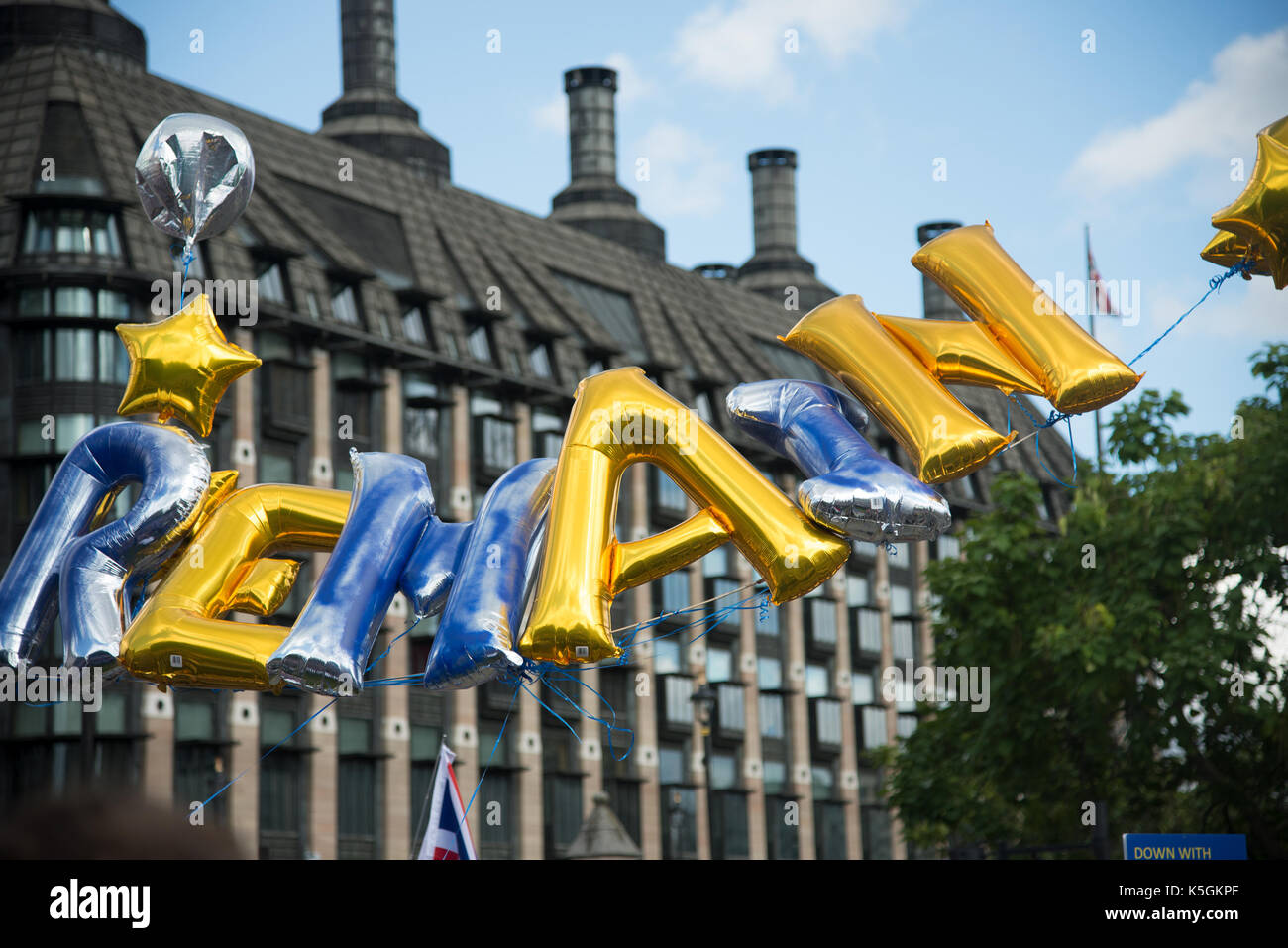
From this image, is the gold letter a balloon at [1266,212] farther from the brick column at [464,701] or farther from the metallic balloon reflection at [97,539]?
the brick column at [464,701]

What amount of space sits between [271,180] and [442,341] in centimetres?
624

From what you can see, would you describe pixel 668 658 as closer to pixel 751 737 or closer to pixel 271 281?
pixel 751 737

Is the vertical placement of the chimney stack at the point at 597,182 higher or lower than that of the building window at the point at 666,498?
higher

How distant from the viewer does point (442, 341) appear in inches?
1913

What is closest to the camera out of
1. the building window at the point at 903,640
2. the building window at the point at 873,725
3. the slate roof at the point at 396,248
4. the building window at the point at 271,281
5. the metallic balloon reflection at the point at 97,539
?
the metallic balloon reflection at the point at 97,539

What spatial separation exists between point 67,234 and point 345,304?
26.1ft

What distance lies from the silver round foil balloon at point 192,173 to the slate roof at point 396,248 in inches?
1178

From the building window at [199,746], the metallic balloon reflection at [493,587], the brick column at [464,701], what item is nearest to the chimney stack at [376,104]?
the brick column at [464,701]

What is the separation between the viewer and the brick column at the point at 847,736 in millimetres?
60156

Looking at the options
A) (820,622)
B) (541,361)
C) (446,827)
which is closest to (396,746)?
(541,361)

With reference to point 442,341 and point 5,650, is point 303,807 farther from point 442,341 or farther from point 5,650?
point 5,650

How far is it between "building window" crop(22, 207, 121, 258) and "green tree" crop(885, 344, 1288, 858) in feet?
71.6

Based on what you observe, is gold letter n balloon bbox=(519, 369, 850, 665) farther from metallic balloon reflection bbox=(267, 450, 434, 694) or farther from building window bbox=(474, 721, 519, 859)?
building window bbox=(474, 721, 519, 859)

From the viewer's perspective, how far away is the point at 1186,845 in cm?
1675
